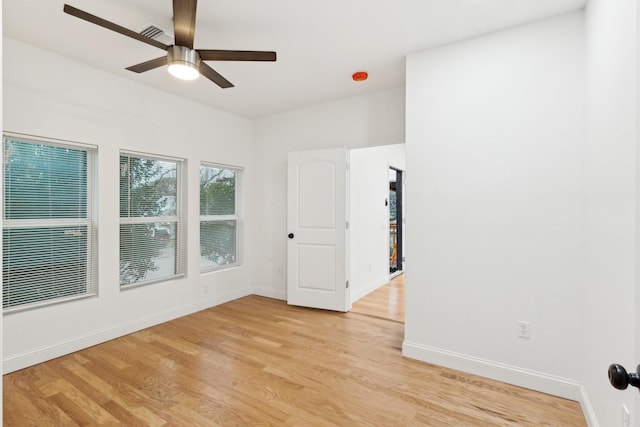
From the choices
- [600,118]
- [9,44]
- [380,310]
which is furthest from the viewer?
[380,310]

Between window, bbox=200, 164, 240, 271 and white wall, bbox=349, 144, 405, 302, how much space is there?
65.7 inches

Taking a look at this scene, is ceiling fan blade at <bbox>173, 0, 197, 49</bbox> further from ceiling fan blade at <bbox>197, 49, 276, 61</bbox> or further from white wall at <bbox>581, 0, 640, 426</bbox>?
white wall at <bbox>581, 0, 640, 426</bbox>

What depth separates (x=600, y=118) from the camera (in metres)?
1.92

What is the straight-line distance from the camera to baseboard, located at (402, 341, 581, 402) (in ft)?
7.70

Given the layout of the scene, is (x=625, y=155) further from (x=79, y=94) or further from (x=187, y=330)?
(x=79, y=94)

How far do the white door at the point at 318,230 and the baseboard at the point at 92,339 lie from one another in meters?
1.20

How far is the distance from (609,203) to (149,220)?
3.92 metres

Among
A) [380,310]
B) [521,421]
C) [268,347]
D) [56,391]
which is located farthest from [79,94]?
[521,421]

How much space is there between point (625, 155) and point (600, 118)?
493 millimetres

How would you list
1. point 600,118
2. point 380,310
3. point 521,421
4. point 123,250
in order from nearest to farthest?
point 600,118, point 521,421, point 123,250, point 380,310

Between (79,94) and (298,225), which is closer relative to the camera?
(79,94)

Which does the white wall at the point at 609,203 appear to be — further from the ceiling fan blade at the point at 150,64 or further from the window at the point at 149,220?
the window at the point at 149,220

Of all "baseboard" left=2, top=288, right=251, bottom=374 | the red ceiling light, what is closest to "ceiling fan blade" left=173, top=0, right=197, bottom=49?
the red ceiling light

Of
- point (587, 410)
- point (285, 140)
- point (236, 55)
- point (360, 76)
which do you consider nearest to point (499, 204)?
point (587, 410)
